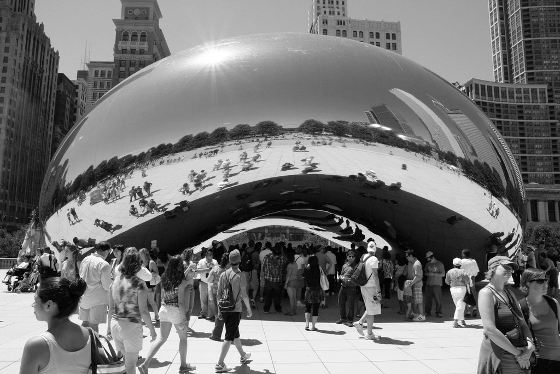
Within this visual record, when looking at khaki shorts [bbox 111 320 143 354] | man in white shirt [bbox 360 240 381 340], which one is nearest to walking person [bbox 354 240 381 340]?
man in white shirt [bbox 360 240 381 340]

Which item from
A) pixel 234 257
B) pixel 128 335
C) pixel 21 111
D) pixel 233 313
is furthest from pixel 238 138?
pixel 21 111

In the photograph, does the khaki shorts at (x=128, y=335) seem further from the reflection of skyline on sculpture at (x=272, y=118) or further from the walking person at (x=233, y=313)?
the reflection of skyline on sculpture at (x=272, y=118)

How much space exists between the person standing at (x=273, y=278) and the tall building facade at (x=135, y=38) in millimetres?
93885

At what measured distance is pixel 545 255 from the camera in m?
7.64

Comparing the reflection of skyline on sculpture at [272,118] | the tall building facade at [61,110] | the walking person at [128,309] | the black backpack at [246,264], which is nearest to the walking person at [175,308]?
the walking person at [128,309]

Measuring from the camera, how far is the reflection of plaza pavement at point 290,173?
7.75m

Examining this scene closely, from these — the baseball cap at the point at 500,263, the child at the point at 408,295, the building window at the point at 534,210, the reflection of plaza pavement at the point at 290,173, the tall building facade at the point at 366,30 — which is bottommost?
the child at the point at 408,295

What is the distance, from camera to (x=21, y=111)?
100188 millimetres

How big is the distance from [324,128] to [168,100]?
108 inches

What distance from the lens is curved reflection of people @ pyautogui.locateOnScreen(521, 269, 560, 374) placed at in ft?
10.0

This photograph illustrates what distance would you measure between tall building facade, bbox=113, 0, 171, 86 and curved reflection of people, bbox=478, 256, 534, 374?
9930cm

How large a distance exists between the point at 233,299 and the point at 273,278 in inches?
145

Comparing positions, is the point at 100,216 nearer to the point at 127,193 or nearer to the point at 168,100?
the point at 127,193

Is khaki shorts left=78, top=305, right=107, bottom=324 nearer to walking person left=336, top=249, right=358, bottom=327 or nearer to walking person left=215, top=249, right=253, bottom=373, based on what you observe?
walking person left=215, top=249, right=253, bottom=373
